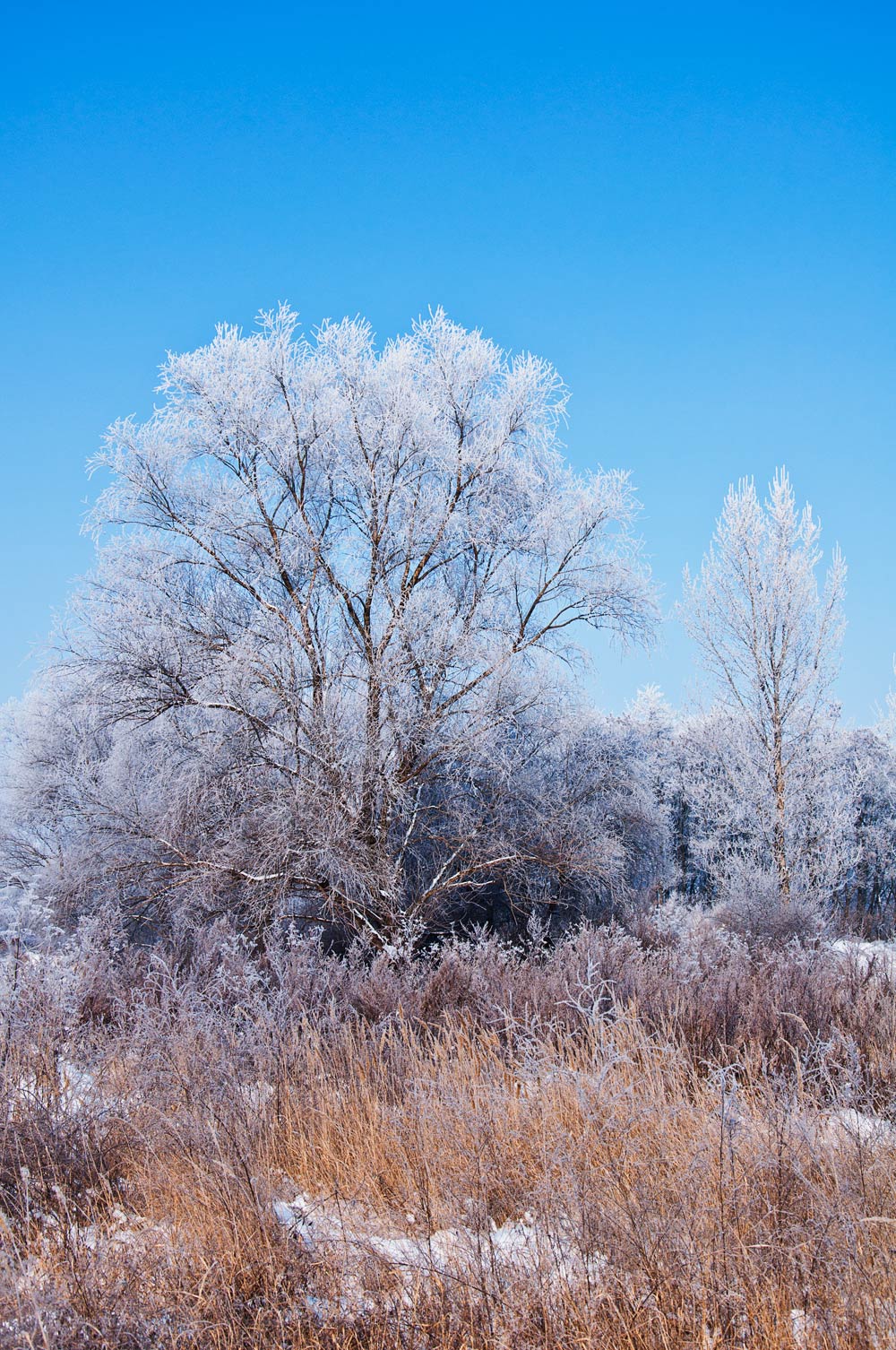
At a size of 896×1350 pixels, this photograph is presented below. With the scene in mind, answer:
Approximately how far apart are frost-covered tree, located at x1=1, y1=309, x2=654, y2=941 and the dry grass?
628 centimetres

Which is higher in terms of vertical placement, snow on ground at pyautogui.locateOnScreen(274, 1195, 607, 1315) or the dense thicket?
the dense thicket

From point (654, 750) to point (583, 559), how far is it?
1307 cm

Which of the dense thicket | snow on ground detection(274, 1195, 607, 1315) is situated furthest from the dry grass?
the dense thicket

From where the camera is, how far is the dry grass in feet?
7.87

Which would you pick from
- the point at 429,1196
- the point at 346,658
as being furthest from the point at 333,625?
the point at 429,1196

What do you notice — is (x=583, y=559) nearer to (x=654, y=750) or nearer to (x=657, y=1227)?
(x=657, y=1227)

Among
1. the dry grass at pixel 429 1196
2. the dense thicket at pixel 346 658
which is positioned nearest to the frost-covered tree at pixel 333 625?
the dense thicket at pixel 346 658

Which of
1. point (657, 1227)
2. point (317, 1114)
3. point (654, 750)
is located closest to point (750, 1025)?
point (317, 1114)

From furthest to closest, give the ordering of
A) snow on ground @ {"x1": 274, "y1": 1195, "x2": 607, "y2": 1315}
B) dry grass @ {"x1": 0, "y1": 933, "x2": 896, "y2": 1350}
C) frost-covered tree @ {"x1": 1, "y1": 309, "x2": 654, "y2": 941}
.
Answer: frost-covered tree @ {"x1": 1, "y1": 309, "x2": 654, "y2": 941} → snow on ground @ {"x1": 274, "y1": 1195, "x2": 607, "y2": 1315} → dry grass @ {"x1": 0, "y1": 933, "x2": 896, "y2": 1350}

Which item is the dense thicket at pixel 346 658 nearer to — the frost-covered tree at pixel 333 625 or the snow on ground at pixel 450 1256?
the frost-covered tree at pixel 333 625

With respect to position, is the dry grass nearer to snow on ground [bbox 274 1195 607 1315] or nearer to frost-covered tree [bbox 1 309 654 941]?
snow on ground [bbox 274 1195 607 1315]

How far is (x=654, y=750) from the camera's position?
2436cm

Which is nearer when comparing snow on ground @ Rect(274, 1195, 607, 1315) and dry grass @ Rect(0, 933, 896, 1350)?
dry grass @ Rect(0, 933, 896, 1350)

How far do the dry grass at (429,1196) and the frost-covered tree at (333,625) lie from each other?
6282 millimetres
